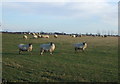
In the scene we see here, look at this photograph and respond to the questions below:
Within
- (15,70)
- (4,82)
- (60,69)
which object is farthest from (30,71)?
(4,82)

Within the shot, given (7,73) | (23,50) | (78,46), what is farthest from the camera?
(78,46)

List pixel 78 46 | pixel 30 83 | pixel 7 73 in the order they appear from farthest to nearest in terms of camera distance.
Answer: pixel 78 46
pixel 7 73
pixel 30 83

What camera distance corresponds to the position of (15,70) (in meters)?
17.2

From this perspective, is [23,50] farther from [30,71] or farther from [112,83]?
[112,83]

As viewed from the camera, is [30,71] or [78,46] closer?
[30,71]

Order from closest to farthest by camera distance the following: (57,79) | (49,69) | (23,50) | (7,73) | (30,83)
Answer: (30,83) → (57,79) → (7,73) → (49,69) → (23,50)

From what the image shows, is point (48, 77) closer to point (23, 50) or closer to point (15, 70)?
point (15, 70)

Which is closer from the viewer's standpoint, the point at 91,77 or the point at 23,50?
the point at 91,77

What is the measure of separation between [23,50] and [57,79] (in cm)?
1635

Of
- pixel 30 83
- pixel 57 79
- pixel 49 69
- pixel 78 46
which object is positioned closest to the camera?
pixel 30 83

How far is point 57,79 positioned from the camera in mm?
14391

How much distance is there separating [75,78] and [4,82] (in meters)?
4.36

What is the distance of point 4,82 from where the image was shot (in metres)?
13.6

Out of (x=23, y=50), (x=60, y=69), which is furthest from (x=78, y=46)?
(x=60, y=69)
